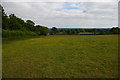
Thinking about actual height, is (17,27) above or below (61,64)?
above

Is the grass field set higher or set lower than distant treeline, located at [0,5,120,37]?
lower

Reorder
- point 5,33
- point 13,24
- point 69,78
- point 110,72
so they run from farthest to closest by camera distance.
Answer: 1. point 13,24
2. point 5,33
3. point 110,72
4. point 69,78

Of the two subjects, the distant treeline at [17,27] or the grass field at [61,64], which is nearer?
the grass field at [61,64]

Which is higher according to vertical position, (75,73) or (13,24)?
(13,24)

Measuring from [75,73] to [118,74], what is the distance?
64.4 inches

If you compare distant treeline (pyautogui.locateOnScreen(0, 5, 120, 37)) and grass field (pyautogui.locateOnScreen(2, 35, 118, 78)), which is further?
distant treeline (pyautogui.locateOnScreen(0, 5, 120, 37))

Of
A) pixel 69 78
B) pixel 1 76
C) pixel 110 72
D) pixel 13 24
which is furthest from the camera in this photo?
pixel 13 24

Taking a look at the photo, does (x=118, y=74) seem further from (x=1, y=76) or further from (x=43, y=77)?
(x=1, y=76)

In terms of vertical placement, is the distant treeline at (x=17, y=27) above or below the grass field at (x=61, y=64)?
above

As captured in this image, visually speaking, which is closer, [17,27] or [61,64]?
[61,64]

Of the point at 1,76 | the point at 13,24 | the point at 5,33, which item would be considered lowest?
the point at 1,76

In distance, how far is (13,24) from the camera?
31797 mm

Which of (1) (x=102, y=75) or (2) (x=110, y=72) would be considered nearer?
(1) (x=102, y=75)

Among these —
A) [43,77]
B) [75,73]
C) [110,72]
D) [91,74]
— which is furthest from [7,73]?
[110,72]
